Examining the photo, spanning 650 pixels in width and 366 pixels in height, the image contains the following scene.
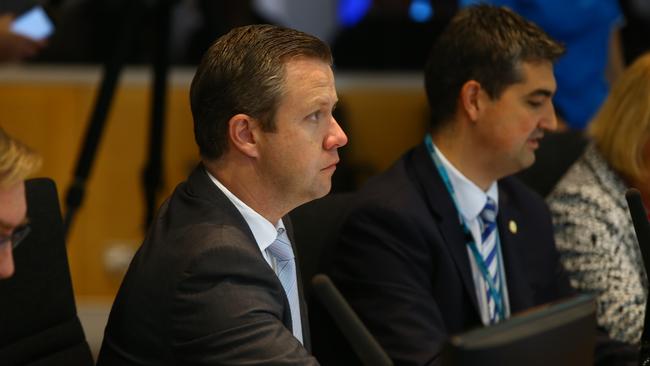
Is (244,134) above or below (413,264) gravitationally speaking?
above

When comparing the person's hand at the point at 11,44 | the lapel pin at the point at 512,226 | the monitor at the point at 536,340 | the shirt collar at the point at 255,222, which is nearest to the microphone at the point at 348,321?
the monitor at the point at 536,340

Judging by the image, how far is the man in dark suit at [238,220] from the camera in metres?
1.59

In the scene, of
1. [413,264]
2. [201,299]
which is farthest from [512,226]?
[201,299]

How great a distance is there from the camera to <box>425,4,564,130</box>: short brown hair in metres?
2.38

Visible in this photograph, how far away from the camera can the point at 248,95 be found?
172cm

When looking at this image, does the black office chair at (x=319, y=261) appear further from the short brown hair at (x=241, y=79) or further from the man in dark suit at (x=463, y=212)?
the short brown hair at (x=241, y=79)

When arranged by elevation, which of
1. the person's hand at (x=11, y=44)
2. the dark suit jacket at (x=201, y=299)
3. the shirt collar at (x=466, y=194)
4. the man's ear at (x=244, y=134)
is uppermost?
the man's ear at (x=244, y=134)

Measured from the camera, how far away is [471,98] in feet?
7.86

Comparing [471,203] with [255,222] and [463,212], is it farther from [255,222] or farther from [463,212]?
[255,222]

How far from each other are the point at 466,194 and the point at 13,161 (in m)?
1.03

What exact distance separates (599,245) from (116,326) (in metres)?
1.06

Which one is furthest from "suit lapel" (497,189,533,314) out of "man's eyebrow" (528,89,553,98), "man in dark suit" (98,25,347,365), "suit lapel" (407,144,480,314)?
"man in dark suit" (98,25,347,365)

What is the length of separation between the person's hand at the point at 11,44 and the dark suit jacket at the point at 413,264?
116 cm

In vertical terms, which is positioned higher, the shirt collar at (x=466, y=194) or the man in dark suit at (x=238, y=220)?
the man in dark suit at (x=238, y=220)
